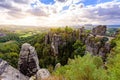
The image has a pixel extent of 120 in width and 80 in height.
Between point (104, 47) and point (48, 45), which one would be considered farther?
point (48, 45)

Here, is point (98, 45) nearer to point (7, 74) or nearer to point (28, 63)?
point (28, 63)

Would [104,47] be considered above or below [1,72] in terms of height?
below

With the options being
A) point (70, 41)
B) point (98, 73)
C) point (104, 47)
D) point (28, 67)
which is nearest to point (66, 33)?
point (70, 41)

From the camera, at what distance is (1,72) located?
34250 millimetres

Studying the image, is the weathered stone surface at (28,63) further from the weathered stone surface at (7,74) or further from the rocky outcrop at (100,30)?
the rocky outcrop at (100,30)

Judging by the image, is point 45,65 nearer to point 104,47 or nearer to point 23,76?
point 104,47

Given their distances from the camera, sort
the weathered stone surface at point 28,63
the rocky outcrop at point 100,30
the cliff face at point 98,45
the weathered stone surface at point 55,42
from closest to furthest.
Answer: the weathered stone surface at point 28,63, the cliff face at point 98,45, the weathered stone surface at point 55,42, the rocky outcrop at point 100,30

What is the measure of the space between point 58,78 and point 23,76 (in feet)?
36.5

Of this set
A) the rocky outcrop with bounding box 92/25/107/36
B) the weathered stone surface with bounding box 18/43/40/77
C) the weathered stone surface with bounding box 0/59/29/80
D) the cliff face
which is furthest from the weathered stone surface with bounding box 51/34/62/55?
the weathered stone surface with bounding box 0/59/29/80

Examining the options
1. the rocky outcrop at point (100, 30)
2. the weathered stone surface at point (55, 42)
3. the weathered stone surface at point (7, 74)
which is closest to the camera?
the weathered stone surface at point (7, 74)

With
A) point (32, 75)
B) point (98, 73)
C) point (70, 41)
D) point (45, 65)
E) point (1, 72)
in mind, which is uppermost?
point (98, 73)

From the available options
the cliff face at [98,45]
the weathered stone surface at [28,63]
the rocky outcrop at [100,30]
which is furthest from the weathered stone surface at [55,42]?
the weathered stone surface at [28,63]

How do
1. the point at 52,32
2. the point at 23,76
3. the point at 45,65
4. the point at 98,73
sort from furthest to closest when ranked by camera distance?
the point at 52,32, the point at 45,65, the point at 23,76, the point at 98,73

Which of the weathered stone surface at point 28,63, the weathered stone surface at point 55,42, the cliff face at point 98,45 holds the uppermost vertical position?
the weathered stone surface at point 28,63
